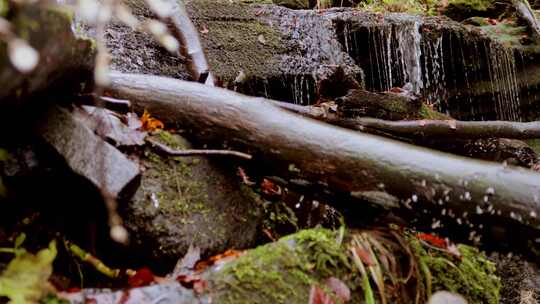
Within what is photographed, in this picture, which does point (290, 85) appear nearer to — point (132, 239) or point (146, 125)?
point (146, 125)

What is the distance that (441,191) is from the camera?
2109 millimetres

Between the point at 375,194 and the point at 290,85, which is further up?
the point at 290,85

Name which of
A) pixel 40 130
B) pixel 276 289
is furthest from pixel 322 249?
pixel 40 130

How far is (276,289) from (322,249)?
0.92ft

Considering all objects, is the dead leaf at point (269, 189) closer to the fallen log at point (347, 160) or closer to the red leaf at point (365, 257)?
the fallen log at point (347, 160)

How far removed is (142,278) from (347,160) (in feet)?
3.08

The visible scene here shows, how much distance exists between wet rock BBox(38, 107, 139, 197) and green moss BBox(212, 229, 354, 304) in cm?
50

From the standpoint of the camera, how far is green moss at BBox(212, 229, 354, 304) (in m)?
1.89

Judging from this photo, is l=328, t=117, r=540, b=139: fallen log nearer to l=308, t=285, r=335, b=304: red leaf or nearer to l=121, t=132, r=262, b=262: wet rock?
l=121, t=132, r=262, b=262: wet rock

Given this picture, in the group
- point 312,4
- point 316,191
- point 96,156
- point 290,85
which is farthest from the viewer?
point 312,4

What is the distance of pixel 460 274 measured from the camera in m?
2.47

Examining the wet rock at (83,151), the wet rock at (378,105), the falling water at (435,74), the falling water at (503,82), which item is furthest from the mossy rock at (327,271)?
the falling water at (503,82)

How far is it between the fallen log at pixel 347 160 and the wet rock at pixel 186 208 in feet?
0.61

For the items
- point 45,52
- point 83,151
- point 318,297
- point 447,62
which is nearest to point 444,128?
point 318,297
